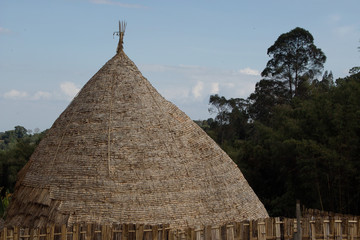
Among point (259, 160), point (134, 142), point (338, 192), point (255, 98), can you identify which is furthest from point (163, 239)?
point (255, 98)

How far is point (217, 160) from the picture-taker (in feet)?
33.9

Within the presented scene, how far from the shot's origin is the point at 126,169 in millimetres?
9086

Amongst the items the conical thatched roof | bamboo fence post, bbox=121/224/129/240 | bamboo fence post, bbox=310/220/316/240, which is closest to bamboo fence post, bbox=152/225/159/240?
bamboo fence post, bbox=121/224/129/240

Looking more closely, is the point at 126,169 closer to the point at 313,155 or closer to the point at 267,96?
the point at 313,155

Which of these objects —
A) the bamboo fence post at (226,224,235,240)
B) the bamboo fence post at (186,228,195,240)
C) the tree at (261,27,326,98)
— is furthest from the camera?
the tree at (261,27,326,98)

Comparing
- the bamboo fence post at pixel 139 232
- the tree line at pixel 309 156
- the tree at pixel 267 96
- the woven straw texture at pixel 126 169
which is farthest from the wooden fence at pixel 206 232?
the tree at pixel 267 96

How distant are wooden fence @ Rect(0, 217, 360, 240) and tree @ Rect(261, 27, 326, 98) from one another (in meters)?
23.3

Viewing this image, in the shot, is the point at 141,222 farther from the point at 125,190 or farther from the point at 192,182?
the point at 192,182

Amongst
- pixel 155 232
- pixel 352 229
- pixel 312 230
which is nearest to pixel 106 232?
pixel 155 232

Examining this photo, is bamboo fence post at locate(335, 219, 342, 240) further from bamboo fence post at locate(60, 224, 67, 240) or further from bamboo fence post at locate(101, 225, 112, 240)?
bamboo fence post at locate(60, 224, 67, 240)

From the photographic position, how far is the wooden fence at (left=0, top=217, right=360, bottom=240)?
7.75m

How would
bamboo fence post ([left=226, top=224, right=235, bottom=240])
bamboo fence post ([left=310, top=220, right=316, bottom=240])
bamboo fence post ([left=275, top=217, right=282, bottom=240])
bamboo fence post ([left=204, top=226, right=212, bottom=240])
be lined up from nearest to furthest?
bamboo fence post ([left=204, top=226, right=212, bottom=240]) → bamboo fence post ([left=226, top=224, right=235, bottom=240]) → bamboo fence post ([left=275, top=217, right=282, bottom=240]) → bamboo fence post ([left=310, top=220, right=316, bottom=240])

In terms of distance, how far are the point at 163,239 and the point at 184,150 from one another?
96.4 inches

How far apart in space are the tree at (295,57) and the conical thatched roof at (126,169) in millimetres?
22656
